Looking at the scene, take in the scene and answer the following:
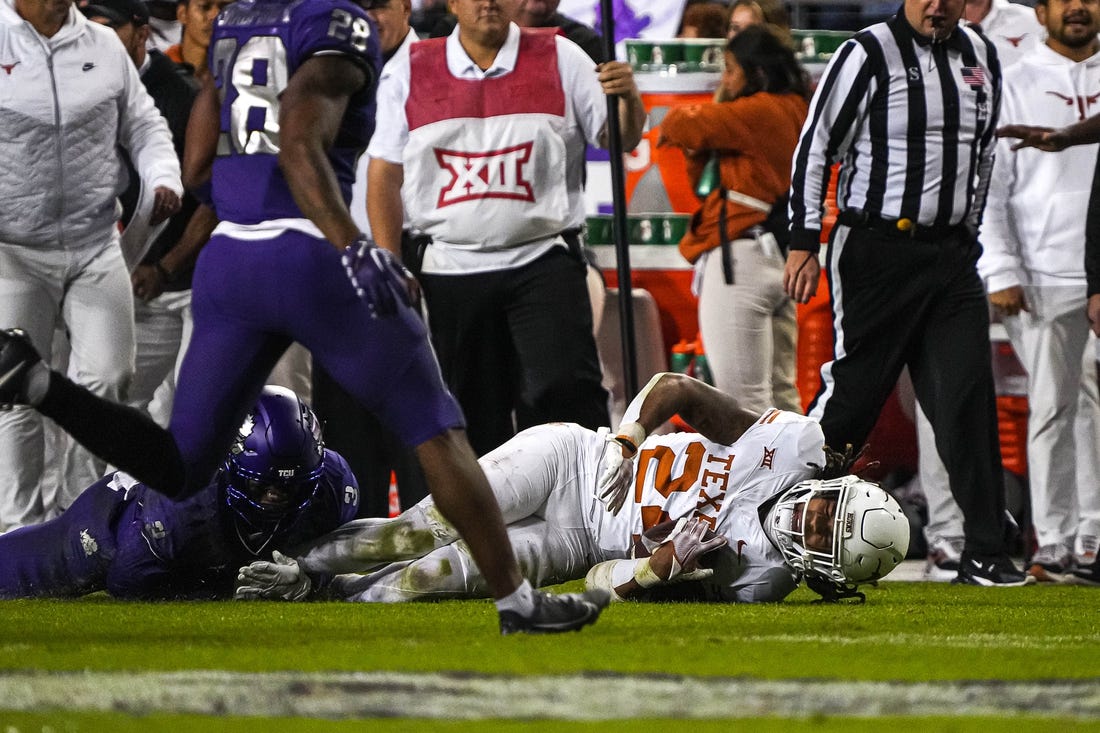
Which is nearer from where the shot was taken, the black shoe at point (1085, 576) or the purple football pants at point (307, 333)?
the purple football pants at point (307, 333)

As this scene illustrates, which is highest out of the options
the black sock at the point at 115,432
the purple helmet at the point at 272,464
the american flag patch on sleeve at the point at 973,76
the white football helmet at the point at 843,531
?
the american flag patch on sleeve at the point at 973,76

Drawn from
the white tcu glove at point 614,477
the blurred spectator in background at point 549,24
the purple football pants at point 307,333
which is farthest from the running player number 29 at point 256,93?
the blurred spectator in background at point 549,24

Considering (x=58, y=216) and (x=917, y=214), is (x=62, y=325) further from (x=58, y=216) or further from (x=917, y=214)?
(x=917, y=214)

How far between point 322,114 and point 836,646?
1.50 m

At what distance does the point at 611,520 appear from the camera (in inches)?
200

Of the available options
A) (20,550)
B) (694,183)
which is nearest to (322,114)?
(20,550)

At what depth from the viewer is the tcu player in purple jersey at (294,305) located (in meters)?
3.34

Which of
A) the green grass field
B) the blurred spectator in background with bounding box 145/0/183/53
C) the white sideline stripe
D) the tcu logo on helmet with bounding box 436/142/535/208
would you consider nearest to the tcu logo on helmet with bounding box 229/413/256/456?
the green grass field

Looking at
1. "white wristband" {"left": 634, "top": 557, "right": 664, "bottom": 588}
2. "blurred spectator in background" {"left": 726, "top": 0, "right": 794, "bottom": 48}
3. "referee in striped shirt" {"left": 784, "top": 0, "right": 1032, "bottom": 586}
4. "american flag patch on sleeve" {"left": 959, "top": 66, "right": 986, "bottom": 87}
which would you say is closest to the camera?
"white wristband" {"left": 634, "top": 557, "right": 664, "bottom": 588}

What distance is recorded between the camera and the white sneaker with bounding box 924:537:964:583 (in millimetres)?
6367

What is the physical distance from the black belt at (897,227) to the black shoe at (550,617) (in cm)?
270

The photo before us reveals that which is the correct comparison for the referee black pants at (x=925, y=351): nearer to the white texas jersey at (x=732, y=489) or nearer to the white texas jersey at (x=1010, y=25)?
the white texas jersey at (x=732, y=489)

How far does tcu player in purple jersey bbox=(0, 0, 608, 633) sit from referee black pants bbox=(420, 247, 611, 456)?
1.98 m

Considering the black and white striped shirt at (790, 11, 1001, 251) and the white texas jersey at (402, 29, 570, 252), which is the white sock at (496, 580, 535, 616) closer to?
the white texas jersey at (402, 29, 570, 252)
